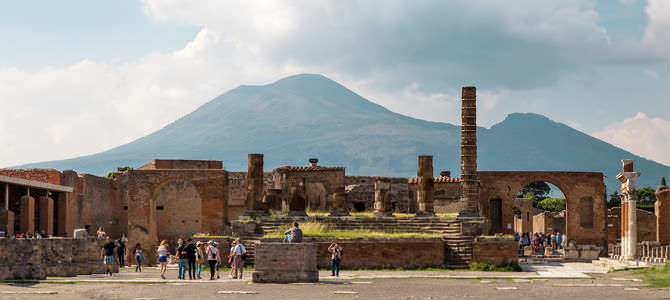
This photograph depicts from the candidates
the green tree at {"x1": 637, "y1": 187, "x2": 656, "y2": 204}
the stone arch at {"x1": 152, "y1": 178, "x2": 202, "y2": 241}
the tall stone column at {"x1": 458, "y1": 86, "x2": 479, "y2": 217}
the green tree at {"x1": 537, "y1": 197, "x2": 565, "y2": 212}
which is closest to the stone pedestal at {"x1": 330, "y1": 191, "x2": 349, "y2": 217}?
the tall stone column at {"x1": 458, "y1": 86, "x2": 479, "y2": 217}

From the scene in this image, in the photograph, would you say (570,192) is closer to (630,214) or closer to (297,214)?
(630,214)

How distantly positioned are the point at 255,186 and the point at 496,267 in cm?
1285

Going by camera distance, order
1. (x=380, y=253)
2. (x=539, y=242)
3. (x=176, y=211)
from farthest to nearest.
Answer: (x=176, y=211) < (x=539, y=242) < (x=380, y=253)

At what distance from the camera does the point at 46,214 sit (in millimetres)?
34781

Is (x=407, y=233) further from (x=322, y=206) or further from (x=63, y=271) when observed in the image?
(x=322, y=206)

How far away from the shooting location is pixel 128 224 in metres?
44.0

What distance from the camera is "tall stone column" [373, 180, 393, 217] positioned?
116ft

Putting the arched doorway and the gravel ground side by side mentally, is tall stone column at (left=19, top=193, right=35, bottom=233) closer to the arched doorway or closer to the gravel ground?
the gravel ground

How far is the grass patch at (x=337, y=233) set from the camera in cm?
2916

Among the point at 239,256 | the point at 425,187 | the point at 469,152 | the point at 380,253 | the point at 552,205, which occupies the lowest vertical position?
the point at 552,205

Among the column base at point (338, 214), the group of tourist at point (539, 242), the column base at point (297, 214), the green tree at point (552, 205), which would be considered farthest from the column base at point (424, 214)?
the green tree at point (552, 205)

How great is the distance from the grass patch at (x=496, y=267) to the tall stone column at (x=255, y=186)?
36.2 ft

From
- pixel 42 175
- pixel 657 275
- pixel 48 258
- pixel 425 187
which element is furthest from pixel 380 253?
pixel 42 175

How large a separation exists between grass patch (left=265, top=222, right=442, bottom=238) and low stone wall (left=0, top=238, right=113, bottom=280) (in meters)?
7.35
